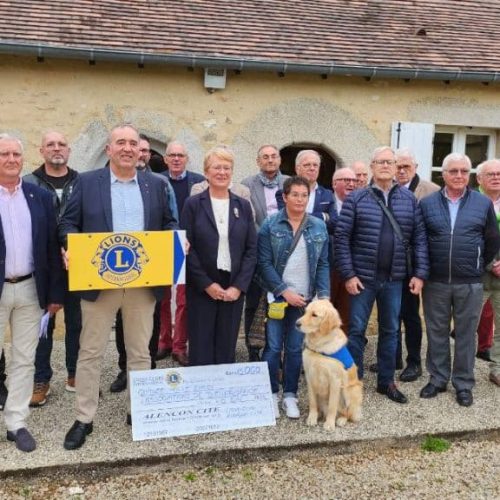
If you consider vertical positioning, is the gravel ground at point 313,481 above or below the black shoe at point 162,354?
below

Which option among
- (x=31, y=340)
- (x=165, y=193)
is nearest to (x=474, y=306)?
(x=165, y=193)

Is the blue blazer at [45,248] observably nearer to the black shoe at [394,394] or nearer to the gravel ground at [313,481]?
the gravel ground at [313,481]

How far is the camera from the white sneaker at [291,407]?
418cm

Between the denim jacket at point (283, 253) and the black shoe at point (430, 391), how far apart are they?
1.42 m

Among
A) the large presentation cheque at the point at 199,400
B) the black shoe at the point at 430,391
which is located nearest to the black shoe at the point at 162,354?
the large presentation cheque at the point at 199,400

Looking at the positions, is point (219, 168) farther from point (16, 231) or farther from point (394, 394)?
point (394, 394)

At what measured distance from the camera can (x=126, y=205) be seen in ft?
11.8

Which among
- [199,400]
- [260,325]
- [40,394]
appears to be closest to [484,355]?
[260,325]

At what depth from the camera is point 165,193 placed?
3799 millimetres

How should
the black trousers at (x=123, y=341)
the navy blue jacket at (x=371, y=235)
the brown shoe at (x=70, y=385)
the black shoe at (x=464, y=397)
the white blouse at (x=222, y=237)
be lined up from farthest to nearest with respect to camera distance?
the black trousers at (x=123, y=341) → the brown shoe at (x=70, y=385) → the black shoe at (x=464, y=397) → the navy blue jacket at (x=371, y=235) → the white blouse at (x=222, y=237)

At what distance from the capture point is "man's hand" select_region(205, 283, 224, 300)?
3.87 m

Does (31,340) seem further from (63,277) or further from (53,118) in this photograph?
(53,118)

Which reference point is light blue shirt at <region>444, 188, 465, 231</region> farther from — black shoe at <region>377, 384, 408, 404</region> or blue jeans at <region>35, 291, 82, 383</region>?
blue jeans at <region>35, 291, 82, 383</region>

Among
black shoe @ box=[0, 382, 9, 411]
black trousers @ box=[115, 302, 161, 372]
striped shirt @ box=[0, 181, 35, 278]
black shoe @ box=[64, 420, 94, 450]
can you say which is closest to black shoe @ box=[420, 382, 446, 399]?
black trousers @ box=[115, 302, 161, 372]
